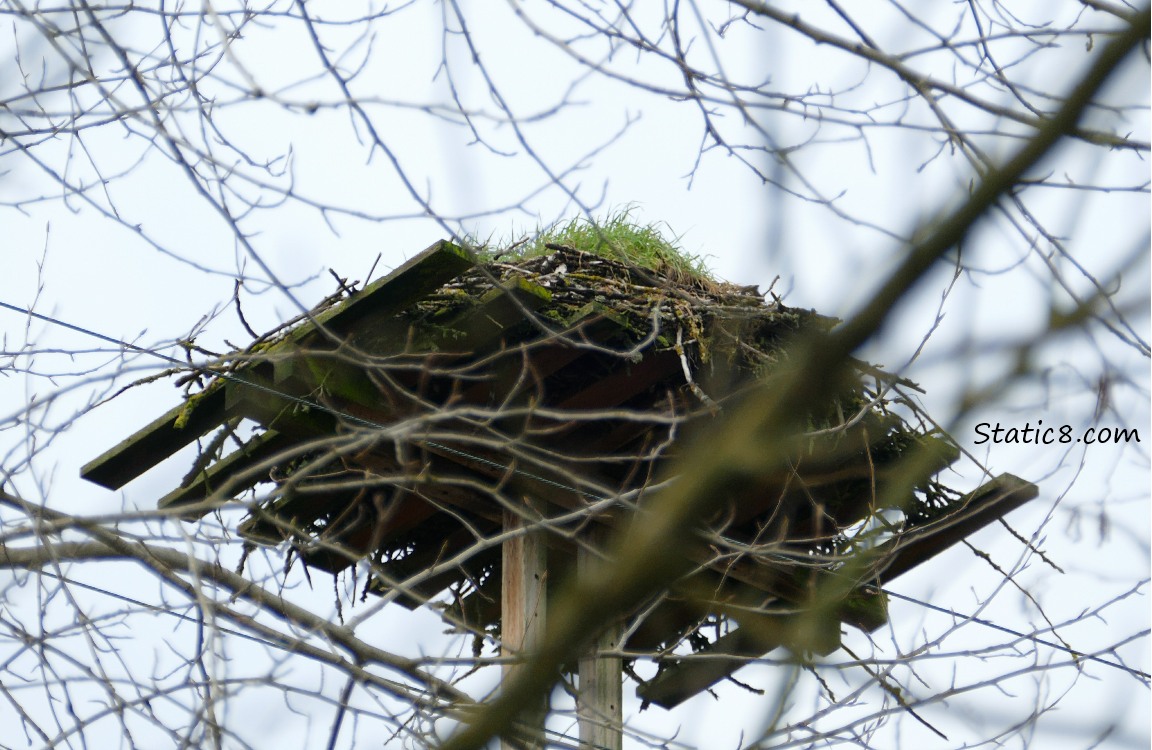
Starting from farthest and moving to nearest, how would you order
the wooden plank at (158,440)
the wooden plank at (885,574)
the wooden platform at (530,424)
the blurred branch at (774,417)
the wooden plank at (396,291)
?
the wooden plank at (885,574) → the wooden plank at (158,440) → the wooden platform at (530,424) → the wooden plank at (396,291) → the blurred branch at (774,417)

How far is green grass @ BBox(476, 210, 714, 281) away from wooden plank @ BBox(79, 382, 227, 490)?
1.22 m

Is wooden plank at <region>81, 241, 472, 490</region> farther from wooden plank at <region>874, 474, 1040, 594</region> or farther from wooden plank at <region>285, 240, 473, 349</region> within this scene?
wooden plank at <region>874, 474, 1040, 594</region>

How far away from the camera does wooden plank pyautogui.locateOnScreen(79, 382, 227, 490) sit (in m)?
4.00

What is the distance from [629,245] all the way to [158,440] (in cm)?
179

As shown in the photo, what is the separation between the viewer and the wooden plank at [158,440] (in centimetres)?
400

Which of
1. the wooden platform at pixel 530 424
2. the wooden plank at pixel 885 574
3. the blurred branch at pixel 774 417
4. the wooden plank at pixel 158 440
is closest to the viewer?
the blurred branch at pixel 774 417

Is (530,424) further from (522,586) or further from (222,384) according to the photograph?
(222,384)

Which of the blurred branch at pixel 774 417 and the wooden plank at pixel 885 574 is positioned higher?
the wooden plank at pixel 885 574

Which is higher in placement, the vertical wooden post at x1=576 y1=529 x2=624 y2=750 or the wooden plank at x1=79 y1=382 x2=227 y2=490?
the wooden plank at x1=79 y1=382 x2=227 y2=490

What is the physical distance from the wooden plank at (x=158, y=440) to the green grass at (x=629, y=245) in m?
1.22

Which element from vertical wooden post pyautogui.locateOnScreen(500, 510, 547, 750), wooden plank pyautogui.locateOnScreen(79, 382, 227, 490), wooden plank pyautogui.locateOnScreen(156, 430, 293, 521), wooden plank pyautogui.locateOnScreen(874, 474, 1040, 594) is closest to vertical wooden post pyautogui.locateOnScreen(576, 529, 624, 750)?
vertical wooden post pyautogui.locateOnScreen(500, 510, 547, 750)

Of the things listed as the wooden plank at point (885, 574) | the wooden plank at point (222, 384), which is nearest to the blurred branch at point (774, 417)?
the wooden plank at point (222, 384)

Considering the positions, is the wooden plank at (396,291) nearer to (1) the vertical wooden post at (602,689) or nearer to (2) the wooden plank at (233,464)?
(2) the wooden plank at (233,464)

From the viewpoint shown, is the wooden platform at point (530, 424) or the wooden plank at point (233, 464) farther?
the wooden plank at point (233, 464)
